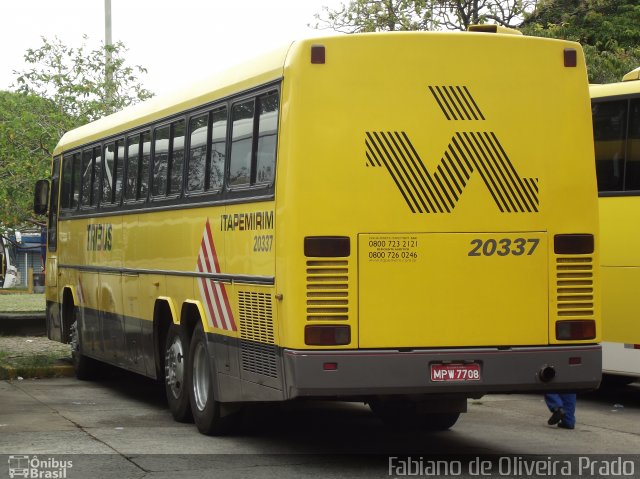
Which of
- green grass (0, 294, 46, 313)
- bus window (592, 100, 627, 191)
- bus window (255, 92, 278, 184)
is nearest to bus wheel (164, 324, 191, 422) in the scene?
bus window (255, 92, 278, 184)

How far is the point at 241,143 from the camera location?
444 inches

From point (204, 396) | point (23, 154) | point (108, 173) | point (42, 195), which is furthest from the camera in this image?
point (23, 154)

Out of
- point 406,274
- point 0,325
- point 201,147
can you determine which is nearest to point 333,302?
point 406,274

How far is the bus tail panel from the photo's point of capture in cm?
988

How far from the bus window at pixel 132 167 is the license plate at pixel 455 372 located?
5.77m

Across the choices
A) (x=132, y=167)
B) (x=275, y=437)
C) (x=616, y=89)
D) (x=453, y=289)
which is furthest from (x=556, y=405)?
(x=132, y=167)

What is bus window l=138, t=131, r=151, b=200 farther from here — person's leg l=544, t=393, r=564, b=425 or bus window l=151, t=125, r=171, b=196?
person's leg l=544, t=393, r=564, b=425

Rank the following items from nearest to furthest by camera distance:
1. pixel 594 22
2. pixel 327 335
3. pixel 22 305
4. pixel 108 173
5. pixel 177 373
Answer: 1. pixel 327 335
2. pixel 177 373
3. pixel 108 173
4. pixel 594 22
5. pixel 22 305

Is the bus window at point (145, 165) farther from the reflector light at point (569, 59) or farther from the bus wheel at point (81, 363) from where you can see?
the reflector light at point (569, 59)

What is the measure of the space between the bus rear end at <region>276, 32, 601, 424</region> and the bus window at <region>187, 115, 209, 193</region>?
2370 mm

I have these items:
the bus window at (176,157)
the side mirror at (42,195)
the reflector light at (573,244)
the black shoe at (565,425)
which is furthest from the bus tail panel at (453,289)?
the side mirror at (42,195)

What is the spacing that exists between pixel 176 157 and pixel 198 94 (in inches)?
35.4

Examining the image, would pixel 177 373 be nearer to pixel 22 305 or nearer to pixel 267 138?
pixel 267 138

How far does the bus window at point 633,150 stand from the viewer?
14.9 m
